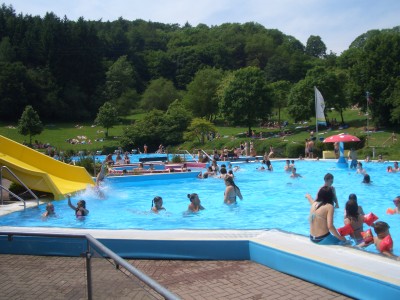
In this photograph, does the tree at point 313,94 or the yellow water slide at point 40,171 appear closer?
the yellow water slide at point 40,171

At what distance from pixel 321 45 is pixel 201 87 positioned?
82542mm

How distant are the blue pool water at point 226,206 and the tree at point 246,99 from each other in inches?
908

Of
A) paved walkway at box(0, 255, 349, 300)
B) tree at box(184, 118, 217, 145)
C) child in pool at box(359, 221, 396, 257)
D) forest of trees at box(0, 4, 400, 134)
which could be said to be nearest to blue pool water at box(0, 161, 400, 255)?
child in pool at box(359, 221, 396, 257)

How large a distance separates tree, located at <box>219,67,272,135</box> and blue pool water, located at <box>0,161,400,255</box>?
23067 millimetres

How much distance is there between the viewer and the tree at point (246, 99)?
44.0 metres

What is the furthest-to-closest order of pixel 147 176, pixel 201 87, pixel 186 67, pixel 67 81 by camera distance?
1. pixel 186 67
2. pixel 67 81
3. pixel 201 87
4. pixel 147 176

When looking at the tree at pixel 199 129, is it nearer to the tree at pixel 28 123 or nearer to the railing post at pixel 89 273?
the tree at pixel 28 123

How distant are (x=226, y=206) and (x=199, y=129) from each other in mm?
25131

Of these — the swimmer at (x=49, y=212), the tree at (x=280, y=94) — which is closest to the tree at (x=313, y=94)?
the tree at (x=280, y=94)

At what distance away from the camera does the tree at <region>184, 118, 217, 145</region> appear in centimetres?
3738

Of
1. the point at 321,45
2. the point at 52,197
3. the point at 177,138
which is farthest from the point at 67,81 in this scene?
the point at 321,45

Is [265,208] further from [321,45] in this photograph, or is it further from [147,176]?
[321,45]

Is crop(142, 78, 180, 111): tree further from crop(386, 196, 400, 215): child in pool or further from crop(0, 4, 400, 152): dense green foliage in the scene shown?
crop(386, 196, 400, 215): child in pool

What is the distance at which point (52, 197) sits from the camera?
1305 cm
